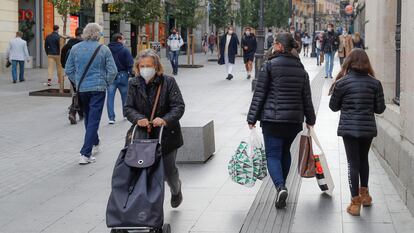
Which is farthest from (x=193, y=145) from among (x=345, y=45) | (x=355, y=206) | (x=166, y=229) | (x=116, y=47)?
(x=345, y=45)

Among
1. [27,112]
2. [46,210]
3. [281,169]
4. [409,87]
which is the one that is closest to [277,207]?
[281,169]

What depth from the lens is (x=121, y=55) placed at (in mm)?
13875

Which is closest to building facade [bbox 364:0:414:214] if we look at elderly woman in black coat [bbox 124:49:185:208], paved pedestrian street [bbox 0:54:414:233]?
paved pedestrian street [bbox 0:54:414:233]

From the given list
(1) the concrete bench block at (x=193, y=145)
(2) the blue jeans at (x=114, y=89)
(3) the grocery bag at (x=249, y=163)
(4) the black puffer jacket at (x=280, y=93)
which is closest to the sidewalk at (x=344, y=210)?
(3) the grocery bag at (x=249, y=163)

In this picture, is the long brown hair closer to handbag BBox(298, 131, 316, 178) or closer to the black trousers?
the black trousers

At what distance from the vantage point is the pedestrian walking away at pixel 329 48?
2525 centimetres

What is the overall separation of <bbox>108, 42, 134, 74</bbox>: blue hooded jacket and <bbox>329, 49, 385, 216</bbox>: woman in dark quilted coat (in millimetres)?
7429

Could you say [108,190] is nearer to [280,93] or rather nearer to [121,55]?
[280,93]

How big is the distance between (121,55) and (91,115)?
175 inches

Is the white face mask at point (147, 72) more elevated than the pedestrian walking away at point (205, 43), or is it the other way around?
the pedestrian walking away at point (205, 43)

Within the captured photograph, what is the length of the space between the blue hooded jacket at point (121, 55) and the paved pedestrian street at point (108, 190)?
1.15m

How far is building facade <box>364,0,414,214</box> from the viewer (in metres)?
7.20

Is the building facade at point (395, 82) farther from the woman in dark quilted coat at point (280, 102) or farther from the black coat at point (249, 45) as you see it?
the black coat at point (249, 45)

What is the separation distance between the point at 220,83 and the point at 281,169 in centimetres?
1659
